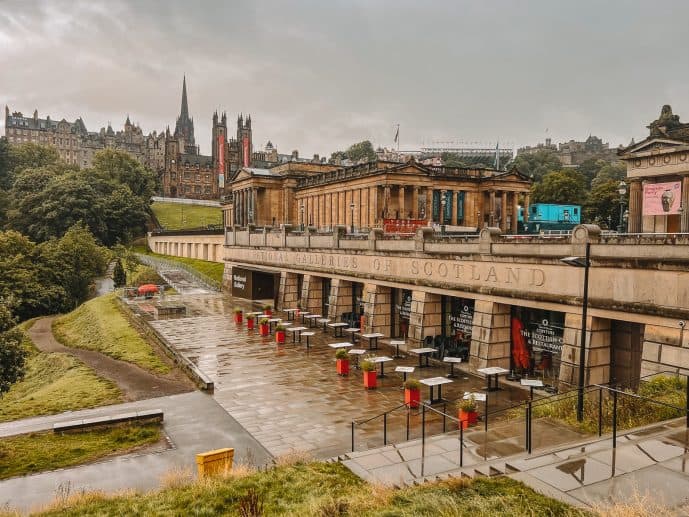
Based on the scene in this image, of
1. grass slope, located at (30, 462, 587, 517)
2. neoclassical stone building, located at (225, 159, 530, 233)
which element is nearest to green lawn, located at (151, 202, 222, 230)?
neoclassical stone building, located at (225, 159, 530, 233)

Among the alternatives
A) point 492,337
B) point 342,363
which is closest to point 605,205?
point 492,337

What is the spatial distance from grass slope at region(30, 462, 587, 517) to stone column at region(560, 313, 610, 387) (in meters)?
9.81

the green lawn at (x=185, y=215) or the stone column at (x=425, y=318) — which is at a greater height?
the green lawn at (x=185, y=215)

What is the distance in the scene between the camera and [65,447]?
1518 cm

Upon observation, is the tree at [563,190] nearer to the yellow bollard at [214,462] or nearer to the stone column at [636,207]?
the stone column at [636,207]

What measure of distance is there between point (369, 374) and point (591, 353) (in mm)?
8126

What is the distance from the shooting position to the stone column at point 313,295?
39594 millimetres

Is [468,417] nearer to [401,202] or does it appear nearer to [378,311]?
[378,311]

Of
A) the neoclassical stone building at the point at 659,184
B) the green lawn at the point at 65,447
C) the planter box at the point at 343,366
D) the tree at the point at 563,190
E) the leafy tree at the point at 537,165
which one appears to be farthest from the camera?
the leafy tree at the point at 537,165

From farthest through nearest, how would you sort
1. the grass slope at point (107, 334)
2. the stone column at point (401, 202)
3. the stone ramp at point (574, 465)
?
the stone column at point (401, 202)
the grass slope at point (107, 334)
the stone ramp at point (574, 465)

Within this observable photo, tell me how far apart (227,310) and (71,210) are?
6102cm

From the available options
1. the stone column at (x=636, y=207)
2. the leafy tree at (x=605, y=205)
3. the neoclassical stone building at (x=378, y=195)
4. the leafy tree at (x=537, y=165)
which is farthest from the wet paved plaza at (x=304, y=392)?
the leafy tree at (x=537, y=165)

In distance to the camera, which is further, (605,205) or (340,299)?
(605,205)

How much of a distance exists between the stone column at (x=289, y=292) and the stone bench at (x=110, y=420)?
2564cm
